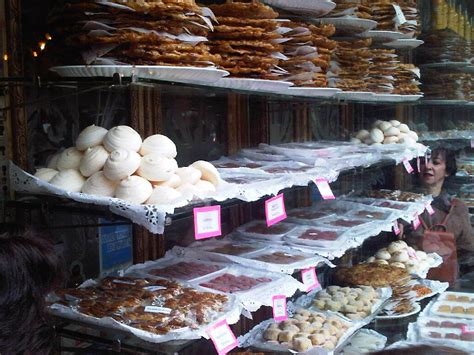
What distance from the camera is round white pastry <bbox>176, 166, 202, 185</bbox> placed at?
68.2 inches

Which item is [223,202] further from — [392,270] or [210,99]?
[392,270]

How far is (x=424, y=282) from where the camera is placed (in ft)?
11.1

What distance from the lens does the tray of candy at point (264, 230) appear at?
2.70m

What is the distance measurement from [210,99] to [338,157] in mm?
627

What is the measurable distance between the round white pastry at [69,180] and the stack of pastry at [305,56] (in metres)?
1.04

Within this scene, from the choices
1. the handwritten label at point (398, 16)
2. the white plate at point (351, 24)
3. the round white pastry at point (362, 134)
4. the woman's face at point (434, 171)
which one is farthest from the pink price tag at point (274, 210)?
the woman's face at point (434, 171)

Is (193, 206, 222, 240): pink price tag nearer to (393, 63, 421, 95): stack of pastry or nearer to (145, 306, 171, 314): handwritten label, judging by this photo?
(145, 306, 171, 314): handwritten label

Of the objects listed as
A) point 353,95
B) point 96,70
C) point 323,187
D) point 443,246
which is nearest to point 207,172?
point 96,70

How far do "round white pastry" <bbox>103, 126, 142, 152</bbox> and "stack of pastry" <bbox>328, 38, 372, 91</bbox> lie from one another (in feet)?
4.91

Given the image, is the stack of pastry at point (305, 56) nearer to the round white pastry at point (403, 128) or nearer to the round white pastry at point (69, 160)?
the round white pastry at point (69, 160)

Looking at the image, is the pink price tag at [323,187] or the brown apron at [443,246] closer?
the pink price tag at [323,187]

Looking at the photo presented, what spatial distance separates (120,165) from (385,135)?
2.25 metres

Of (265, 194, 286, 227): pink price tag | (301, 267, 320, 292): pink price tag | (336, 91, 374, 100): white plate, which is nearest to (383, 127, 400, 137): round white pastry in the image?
(336, 91, 374, 100): white plate

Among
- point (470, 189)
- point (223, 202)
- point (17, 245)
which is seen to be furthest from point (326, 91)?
point (470, 189)
